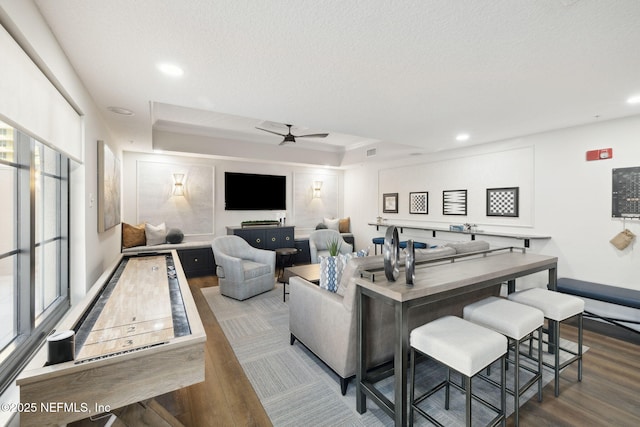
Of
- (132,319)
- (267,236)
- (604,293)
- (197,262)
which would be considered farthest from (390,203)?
(132,319)

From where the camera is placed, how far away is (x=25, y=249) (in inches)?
64.7

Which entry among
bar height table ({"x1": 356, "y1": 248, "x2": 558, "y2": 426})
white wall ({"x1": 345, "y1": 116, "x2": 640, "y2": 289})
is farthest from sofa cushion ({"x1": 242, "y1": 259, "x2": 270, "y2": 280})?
white wall ({"x1": 345, "y1": 116, "x2": 640, "y2": 289})

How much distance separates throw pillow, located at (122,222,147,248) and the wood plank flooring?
3.16 meters

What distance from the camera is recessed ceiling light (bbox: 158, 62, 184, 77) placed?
2.02m

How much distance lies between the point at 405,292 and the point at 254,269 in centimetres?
311

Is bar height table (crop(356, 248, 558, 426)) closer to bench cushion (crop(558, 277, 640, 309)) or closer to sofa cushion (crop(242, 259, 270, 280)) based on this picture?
bench cushion (crop(558, 277, 640, 309))

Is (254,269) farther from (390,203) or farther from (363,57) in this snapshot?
(390,203)

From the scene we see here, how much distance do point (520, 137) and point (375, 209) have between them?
129 inches

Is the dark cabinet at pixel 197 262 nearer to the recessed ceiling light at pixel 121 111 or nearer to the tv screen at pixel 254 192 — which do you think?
the tv screen at pixel 254 192

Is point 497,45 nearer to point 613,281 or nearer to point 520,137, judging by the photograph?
point 520,137

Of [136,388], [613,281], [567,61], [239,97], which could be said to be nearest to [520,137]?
[613,281]

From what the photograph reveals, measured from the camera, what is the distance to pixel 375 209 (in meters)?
6.83

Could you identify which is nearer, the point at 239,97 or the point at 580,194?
the point at 239,97

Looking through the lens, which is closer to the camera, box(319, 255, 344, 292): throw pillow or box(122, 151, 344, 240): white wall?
box(319, 255, 344, 292): throw pillow
